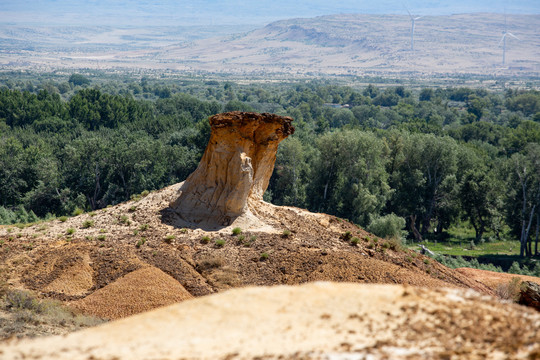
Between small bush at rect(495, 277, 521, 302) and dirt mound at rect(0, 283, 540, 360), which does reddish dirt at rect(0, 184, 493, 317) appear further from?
dirt mound at rect(0, 283, 540, 360)

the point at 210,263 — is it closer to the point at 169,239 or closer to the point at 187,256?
the point at 187,256

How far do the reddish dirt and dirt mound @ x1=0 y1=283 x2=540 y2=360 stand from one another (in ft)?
32.4

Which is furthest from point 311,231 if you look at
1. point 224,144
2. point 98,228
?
point 98,228

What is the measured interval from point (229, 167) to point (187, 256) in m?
5.62

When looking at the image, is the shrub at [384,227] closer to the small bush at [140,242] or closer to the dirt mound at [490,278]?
the dirt mound at [490,278]

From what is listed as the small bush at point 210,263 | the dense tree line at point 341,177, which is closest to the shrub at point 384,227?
the dense tree line at point 341,177

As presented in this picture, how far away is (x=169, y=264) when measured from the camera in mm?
23078

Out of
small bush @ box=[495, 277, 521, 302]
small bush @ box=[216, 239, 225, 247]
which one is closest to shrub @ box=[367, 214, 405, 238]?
small bush @ box=[495, 277, 521, 302]

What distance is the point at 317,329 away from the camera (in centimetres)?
1069

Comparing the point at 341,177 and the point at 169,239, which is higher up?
the point at 169,239

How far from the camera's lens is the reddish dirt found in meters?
22.4

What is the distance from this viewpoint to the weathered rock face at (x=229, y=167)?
1065 inches

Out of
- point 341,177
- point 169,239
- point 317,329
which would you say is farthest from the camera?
point 341,177

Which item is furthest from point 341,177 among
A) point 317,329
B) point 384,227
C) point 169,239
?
point 317,329
